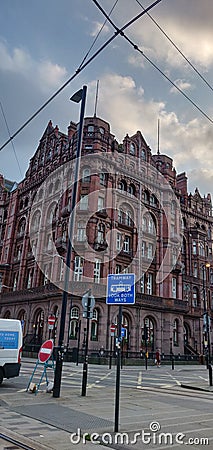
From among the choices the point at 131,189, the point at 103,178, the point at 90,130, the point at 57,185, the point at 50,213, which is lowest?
the point at 50,213

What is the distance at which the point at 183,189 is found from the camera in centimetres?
6312

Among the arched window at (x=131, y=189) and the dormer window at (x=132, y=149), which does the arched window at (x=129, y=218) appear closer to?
the arched window at (x=131, y=189)

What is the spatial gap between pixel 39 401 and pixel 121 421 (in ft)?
10.7

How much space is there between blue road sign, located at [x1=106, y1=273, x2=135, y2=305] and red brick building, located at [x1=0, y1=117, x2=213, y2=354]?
29.4 meters

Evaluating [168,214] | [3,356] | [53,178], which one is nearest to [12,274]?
[53,178]

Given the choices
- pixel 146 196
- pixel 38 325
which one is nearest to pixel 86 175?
pixel 146 196

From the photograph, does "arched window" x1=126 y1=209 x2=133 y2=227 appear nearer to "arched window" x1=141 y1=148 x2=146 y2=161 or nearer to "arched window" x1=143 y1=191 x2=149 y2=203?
"arched window" x1=143 y1=191 x2=149 y2=203

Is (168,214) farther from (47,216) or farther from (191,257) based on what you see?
(47,216)

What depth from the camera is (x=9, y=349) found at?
A: 12.6m

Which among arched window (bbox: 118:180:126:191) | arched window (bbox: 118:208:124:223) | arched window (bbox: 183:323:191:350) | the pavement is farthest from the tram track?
arched window (bbox: 183:323:191:350)
